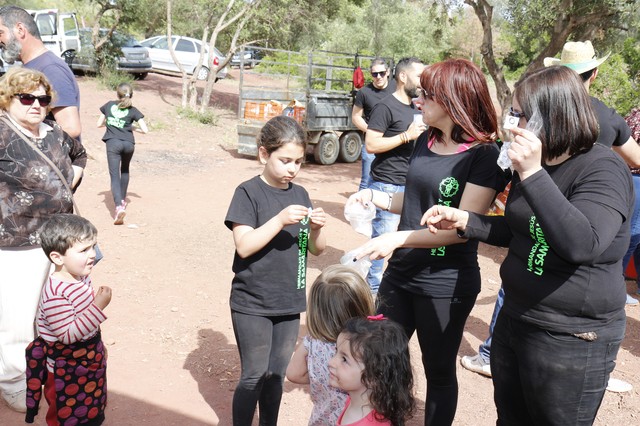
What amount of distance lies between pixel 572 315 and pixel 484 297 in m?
3.87

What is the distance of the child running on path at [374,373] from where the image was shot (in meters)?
2.01

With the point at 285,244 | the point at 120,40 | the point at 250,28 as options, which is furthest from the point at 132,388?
the point at 120,40

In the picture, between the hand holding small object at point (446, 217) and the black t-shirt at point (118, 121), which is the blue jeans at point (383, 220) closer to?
the hand holding small object at point (446, 217)

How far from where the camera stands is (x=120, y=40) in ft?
69.9

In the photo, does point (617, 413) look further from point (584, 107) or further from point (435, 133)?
point (584, 107)

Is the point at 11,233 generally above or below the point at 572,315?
below

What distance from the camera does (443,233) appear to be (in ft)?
8.72

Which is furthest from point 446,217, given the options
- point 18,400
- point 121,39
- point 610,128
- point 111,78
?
point 121,39

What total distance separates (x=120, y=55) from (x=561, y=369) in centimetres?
2161

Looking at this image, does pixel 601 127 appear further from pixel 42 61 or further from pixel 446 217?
pixel 42 61

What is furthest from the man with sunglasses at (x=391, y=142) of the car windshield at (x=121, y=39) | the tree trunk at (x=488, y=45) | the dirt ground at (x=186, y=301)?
the car windshield at (x=121, y=39)

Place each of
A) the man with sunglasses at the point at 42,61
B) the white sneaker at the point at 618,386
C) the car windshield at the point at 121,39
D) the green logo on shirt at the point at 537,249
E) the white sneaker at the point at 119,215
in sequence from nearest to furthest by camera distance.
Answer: the green logo on shirt at the point at 537,249 → the man with sunglasses at the point at 42,61 → the white sneaker at the point at 618,386 → the white sneaker at the point at 119,215 → the car windshield at the point at 121,39

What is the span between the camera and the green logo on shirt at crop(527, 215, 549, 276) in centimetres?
211

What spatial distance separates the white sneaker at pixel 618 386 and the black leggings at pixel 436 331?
1925 millimetres
